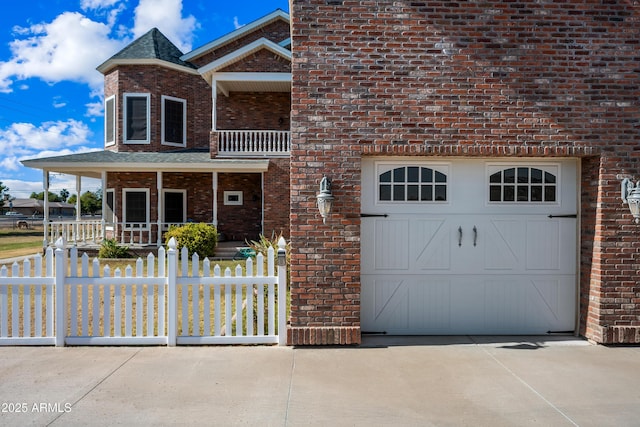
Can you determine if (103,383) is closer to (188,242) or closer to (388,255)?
(388,255)

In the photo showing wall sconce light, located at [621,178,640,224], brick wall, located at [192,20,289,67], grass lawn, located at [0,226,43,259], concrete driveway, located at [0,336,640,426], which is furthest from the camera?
brick wall, located at [192,20,289,67]

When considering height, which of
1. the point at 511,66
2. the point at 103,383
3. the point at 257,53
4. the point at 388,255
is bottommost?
the point at 103,383

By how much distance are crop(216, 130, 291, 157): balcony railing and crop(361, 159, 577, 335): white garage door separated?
33.2 ft

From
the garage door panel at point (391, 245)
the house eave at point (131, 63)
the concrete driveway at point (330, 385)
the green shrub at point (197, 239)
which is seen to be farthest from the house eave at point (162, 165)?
the concrete driveway at point (330, 385)

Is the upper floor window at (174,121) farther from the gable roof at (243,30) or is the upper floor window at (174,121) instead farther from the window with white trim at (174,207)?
the window with white trim at (174,207)

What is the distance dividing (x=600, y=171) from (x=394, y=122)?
2.84m

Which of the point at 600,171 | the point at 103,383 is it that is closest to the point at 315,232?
the point at 103,383

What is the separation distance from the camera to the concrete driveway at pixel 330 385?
12.0 ft

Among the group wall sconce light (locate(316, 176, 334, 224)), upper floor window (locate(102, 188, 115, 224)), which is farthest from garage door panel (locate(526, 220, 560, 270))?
upper floor window (locate(102, 188, 115, 224))

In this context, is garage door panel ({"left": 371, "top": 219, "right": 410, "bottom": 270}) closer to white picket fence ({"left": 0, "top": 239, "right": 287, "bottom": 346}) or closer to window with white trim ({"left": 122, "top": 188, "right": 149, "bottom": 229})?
white picket fence ({"left": 0, "top": 239, "right": 287, "bottom": 346})

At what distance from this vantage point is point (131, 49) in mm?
17438

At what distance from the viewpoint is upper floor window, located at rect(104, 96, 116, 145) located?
17.5 metres

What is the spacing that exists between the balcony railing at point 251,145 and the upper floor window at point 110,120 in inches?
210

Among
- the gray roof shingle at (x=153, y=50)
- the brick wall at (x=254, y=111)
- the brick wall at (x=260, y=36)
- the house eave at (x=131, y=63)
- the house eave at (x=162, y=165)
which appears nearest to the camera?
the house eave at (x=162, y=165)
